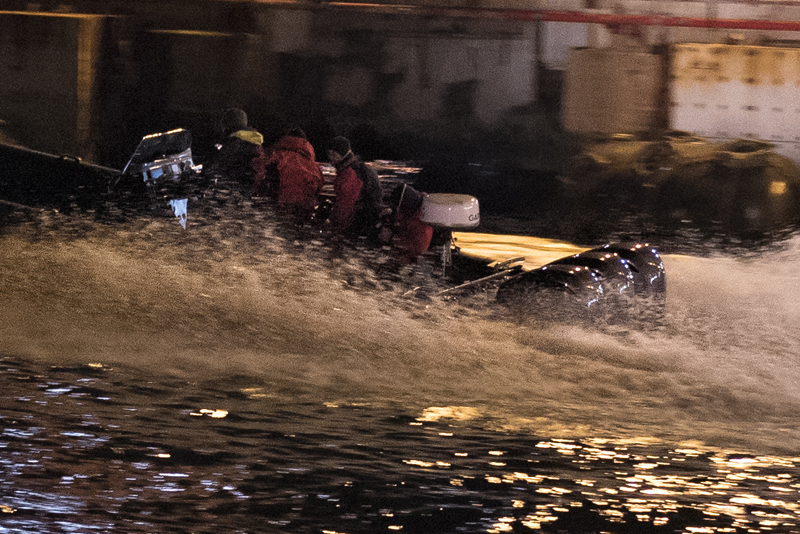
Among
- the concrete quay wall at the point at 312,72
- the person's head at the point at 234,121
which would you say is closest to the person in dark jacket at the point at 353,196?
the person's head at the point at 234,121

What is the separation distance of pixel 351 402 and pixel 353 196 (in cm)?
197

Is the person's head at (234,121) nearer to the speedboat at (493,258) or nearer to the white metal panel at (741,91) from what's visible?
the speedboat at (493,258)

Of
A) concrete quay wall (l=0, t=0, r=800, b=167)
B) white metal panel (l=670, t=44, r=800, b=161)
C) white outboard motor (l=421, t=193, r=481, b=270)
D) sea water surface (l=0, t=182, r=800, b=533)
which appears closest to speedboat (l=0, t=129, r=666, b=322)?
white outboard motor (l=421, t=193, r=481, b=270)

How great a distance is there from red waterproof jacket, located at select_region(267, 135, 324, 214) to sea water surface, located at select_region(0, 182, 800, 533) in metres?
0.35

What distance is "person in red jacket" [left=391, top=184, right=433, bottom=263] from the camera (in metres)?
6.98

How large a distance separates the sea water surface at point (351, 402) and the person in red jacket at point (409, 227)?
0.54ft

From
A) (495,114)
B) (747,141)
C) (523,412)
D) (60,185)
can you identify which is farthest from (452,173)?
(523,412)

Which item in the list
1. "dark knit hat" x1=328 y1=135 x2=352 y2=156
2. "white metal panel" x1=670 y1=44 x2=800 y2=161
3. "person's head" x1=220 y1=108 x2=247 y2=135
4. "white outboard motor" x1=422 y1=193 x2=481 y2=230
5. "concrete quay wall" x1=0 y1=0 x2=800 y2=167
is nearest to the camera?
"white outboard motor" x1=422 y1=193 x2=481 y2=230

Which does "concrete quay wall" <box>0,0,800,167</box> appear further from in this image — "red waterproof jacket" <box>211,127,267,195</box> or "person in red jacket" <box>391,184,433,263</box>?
"person in red jacket" <box>391,184,433,263</box>

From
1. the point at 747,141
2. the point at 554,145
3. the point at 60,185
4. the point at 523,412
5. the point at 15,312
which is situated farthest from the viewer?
the point at 554,145

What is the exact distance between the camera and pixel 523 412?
19.7ft

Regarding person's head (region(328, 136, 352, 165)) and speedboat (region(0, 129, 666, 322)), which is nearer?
speedboat (region(0, 129, 666, 322))

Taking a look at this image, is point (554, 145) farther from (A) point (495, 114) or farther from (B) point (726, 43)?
(B) point (726, 43)

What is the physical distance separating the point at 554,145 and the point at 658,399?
7.42 meters
